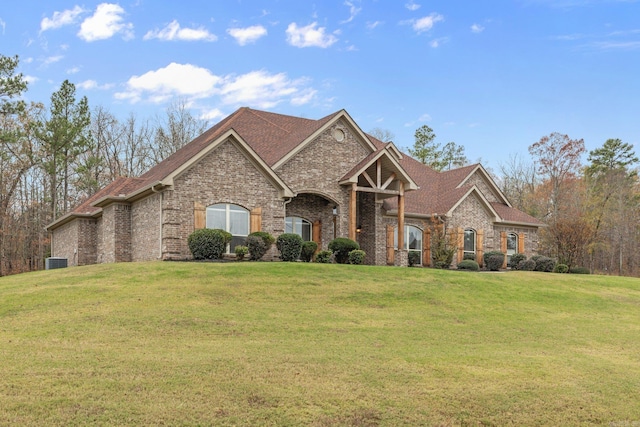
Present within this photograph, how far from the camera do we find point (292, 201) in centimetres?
2789

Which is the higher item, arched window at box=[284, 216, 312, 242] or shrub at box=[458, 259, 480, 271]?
arched window at box=[284, 216, 312, 242]

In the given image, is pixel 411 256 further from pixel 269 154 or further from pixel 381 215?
pixel 269 154

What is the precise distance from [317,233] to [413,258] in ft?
20.3

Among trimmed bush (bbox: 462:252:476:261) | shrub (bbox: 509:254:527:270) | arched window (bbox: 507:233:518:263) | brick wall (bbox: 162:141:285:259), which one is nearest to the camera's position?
brick wall (bbox: 162:141:285:259)

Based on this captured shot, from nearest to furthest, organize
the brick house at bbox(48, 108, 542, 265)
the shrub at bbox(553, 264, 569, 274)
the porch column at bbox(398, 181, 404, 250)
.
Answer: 1. the brick house at bbox(48, 108, 542, 265)
2. the porch column at bbox(398, 181, 404, 250)
3. the shrub at bbox(553, 264, 569, 274)

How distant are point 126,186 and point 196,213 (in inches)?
296

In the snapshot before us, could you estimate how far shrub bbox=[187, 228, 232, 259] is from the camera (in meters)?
22.0

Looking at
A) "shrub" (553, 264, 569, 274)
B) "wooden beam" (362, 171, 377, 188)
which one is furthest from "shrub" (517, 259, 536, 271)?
"wooden beam" (362, 171, 377, 188)

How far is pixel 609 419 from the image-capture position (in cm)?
862

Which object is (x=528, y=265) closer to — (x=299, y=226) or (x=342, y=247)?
(x=342, y=247)

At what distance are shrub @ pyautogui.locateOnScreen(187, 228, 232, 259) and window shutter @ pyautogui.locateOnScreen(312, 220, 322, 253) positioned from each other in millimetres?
6728

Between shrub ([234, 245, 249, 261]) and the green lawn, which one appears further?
shrub ([234, 245, 249, 261])

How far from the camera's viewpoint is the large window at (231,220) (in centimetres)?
2353

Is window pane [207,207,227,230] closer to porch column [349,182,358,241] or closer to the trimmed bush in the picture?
porch column [349,182,358,241]
